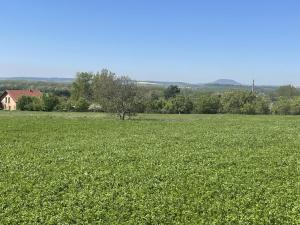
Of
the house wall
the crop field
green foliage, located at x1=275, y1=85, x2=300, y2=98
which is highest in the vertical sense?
green foliage, located at x1=275, y1=85, x2=300, y2=98

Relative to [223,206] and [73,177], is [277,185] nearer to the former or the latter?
[223,206]

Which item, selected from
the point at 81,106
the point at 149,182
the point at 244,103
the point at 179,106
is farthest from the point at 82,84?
the point at 149,182

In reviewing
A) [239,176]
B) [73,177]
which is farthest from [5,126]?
[239,176]

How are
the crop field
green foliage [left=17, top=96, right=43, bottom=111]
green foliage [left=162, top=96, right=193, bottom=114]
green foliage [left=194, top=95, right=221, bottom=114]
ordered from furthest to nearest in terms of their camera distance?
green foliage [left=17, top=96, right=43, bottom=111] < green foliage [left=162, top=96, right=193, bottom=114] < green foliage [left=194, top=95, right=221, bottom=114] < the crop field

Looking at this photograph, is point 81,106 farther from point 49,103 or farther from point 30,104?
point 30,104

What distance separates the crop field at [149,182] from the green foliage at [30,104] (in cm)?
6867

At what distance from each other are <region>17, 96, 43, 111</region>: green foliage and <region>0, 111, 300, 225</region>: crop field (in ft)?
225

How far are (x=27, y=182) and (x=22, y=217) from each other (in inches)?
182

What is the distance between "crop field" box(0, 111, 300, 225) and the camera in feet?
46.3

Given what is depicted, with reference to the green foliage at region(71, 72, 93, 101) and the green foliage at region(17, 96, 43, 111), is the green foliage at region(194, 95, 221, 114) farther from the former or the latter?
the green foliage at region(71, 72, 93, 101)

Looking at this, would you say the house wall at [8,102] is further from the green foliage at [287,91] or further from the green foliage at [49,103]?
the green foliage at [287,91]

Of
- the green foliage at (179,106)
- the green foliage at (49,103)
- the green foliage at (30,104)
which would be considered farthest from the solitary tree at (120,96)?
the green foliage at (30,104)

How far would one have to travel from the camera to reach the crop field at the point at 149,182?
1412 cm

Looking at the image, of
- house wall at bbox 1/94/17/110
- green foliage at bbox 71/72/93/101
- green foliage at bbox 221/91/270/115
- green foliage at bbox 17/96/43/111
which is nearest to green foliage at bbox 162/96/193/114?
green foliage at bbox 221/91/270/115
